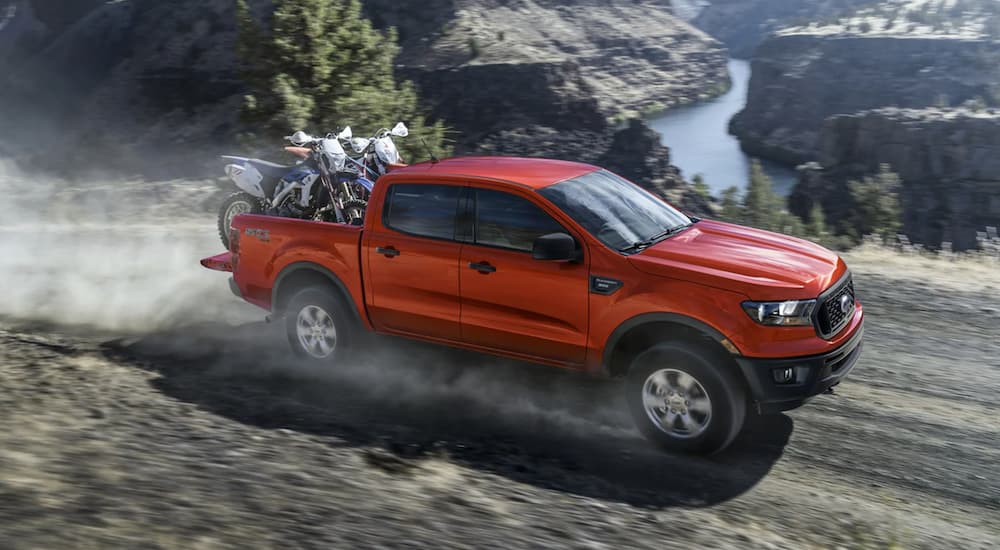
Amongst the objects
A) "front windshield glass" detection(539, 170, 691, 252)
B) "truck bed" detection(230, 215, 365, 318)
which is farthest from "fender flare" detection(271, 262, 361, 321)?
"front windshield glass" detection(539, 170, 691, 252)

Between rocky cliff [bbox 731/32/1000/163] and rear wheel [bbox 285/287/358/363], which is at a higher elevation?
rocky cliff [bbox 731/32/1000/163]

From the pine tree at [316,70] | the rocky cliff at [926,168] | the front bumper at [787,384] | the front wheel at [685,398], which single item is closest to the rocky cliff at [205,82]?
the rocky cliff at [926,168]

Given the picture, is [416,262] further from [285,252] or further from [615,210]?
[615,210]

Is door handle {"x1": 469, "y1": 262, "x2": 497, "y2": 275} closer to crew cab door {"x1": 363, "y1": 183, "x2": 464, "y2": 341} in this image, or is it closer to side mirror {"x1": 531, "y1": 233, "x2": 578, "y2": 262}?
crew cab door {"x1": 363, "y1": 183, "x2": 464, "y2": 341}

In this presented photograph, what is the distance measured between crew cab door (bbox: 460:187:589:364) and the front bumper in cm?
114

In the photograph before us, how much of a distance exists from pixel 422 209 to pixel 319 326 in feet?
4.85

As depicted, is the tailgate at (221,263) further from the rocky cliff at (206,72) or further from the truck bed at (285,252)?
the rocky cliff at (206,72)

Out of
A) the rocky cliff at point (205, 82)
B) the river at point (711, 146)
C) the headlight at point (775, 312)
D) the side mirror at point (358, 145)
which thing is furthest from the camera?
the river at point (711, 146)

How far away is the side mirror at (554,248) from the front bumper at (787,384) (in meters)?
1.28

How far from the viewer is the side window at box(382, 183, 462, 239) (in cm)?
645

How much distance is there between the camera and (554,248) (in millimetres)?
5625

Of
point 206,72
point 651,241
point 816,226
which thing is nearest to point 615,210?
point 651,241

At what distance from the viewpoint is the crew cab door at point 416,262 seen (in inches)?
253

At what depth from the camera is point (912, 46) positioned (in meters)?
92.4
